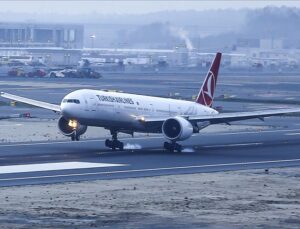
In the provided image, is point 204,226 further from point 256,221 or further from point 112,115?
point 112,115

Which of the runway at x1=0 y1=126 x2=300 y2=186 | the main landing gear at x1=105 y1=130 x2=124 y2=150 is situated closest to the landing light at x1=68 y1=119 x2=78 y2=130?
the runway at x1=0 y1=126 x2=300 y2=186

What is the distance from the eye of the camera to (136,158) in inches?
2104

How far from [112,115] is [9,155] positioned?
6110mm

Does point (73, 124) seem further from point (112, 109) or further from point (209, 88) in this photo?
point (209, 88)

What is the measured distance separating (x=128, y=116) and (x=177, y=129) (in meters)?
2.89

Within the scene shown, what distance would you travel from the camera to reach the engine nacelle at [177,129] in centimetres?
5619

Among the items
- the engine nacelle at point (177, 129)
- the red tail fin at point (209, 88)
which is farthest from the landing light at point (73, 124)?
the red tail fin at point (209, 88)

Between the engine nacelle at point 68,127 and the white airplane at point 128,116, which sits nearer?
the white airplane at point 128,116

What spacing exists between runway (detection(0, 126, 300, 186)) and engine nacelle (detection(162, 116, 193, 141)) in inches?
35.6

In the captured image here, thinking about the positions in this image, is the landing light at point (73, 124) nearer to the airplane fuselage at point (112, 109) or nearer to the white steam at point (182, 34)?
the airplane fuselage at point (112, 109)

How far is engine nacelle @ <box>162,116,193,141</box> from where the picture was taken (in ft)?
184

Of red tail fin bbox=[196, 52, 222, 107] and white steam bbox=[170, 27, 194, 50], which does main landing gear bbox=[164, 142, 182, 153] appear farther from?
white steam bbox=[170, 27, 194, 50]

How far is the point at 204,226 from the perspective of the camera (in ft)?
104

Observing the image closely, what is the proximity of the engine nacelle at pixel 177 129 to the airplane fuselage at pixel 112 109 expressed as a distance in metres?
1.80
